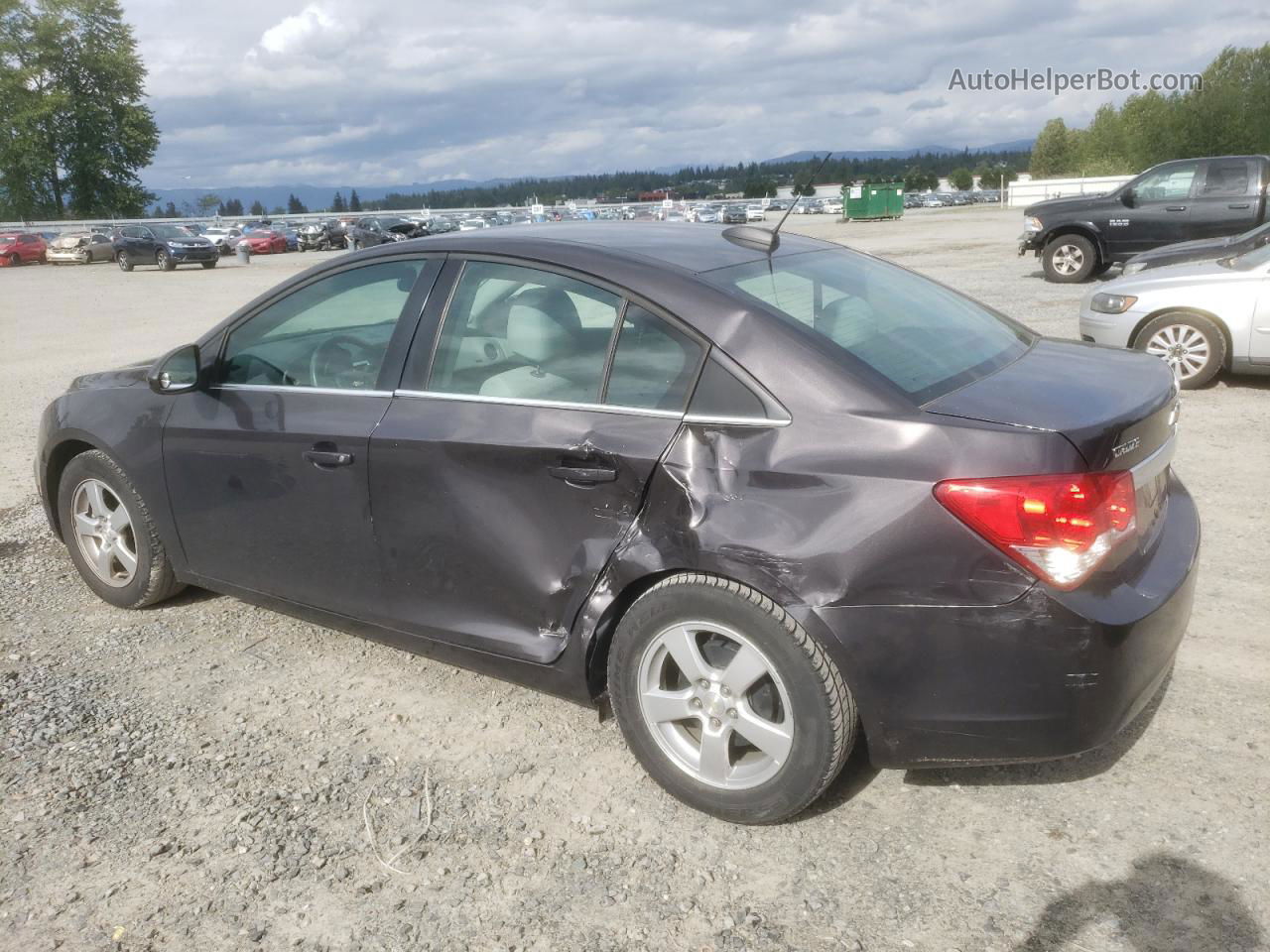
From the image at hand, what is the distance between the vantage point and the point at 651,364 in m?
3.03

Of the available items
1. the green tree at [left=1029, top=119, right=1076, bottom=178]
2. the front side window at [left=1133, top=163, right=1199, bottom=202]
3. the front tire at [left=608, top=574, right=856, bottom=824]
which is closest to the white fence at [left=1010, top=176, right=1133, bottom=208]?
the front side window at [left=1133, top=163, right=1199, bottom=202]

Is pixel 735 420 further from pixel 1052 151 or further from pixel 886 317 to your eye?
pixel 1052 151

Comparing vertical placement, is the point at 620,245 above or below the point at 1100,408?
above

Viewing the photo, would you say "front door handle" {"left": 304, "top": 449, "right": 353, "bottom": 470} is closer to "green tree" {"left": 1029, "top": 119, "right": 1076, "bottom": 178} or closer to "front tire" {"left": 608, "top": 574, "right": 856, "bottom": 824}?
"front tire" {"left": 608, "top": 574, "right": 856, "bottom": 824}

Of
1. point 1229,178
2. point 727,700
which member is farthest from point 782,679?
point 1229,178

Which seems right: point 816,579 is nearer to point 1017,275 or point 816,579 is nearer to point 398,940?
point 398,940

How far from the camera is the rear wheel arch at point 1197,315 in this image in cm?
809

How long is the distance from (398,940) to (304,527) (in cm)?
159

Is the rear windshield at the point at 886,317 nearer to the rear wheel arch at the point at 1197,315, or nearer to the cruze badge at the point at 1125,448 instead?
the cruze badge at the point at 1125,448

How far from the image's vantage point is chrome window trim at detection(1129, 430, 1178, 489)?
2777 mm

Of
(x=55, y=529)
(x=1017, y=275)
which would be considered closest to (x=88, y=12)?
(x=1017, y=275)

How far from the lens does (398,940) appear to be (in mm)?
2562

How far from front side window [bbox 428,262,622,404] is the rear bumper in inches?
43.1

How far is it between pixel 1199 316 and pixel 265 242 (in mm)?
47187
